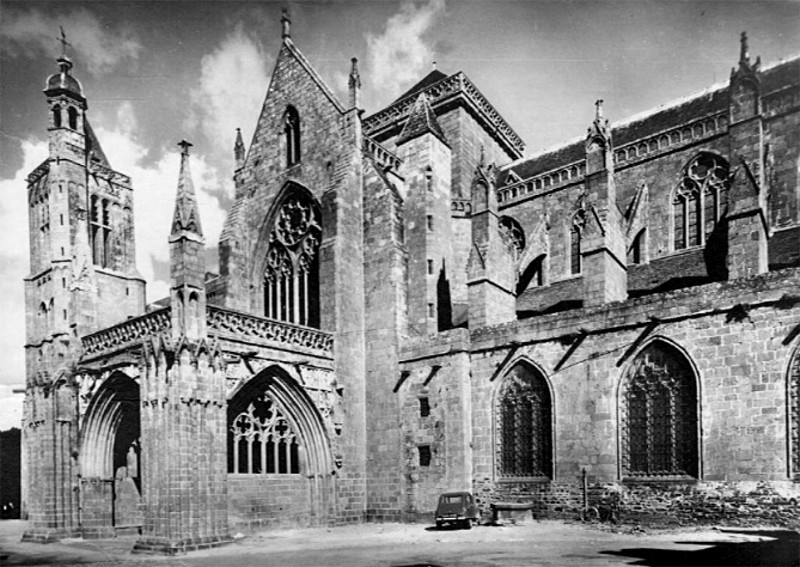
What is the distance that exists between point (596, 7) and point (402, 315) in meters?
10.3

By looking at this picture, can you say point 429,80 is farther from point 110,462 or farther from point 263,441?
point 110,462

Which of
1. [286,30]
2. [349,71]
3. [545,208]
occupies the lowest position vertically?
[545,208]

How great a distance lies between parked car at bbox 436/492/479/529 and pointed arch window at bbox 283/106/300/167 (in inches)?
481

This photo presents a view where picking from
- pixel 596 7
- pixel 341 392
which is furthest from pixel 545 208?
pixel 596 7

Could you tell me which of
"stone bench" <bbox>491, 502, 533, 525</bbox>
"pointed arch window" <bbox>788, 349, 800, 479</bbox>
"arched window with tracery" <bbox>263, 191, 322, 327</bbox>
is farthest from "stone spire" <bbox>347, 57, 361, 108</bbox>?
"pointed arch window" <bbox>788, 349, 800, 479</bbox>

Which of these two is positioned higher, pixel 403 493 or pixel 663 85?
pixel 663 85

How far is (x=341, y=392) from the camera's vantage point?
1961 centimetres

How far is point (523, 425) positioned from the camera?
18.0m

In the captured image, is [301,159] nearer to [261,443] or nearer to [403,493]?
[261,443]

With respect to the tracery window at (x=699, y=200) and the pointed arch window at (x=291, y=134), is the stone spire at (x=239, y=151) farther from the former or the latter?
the tracery window at (x=699, y=200)

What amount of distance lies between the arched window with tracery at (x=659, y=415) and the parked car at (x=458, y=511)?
12.1ft

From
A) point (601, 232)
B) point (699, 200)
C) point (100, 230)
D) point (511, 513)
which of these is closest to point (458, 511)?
point (511, 513)

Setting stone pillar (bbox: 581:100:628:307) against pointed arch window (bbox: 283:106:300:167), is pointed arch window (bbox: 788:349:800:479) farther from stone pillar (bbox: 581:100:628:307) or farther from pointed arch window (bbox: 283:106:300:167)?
pointed arch window (bbox: 283:106:300:167)

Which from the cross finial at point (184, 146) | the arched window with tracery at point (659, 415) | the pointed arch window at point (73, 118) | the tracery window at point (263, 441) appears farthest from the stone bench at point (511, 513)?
the pointed arch window at point (73, 118)
